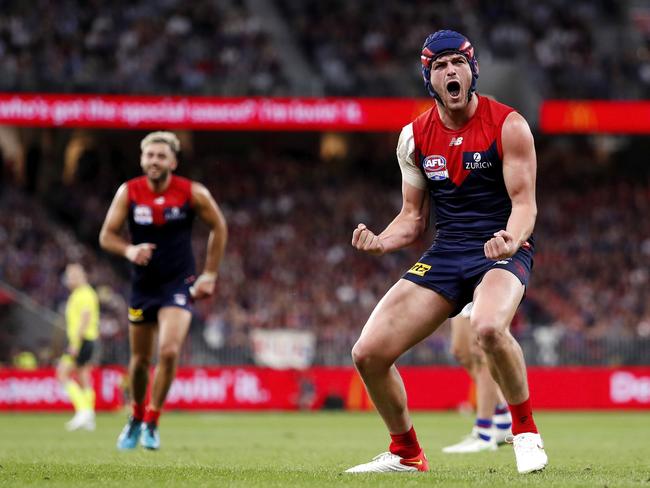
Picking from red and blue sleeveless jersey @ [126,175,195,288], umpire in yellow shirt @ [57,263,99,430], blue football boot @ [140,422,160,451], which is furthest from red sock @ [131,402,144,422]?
umpire in yellow shirt @ [57,263,99,430]

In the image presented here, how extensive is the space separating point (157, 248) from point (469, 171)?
4.78m

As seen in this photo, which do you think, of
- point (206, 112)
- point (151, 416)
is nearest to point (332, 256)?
point (206, 112)

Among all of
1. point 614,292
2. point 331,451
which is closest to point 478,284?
point 331,451

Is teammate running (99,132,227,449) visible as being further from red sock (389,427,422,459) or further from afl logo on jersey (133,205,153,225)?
red sock (389,427,422,459)

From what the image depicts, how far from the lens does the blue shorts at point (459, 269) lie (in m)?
7.58

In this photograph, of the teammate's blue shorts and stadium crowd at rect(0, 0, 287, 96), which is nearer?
the teammate's blue shorts

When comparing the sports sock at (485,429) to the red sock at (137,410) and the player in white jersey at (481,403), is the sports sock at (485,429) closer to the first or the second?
the player in white jersey at (481,403)

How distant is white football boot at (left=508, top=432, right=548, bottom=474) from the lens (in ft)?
24.4

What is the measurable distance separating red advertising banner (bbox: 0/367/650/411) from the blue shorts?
16.3 meters

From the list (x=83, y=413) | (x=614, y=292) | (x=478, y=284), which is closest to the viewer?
(x=478, y=284)

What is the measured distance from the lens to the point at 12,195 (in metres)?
31.3

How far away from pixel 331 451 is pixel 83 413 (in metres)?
6.89

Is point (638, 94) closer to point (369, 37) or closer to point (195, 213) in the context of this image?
point (369, 37)

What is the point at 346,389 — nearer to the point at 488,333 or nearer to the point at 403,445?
the point at 403,445
